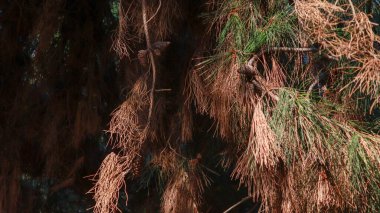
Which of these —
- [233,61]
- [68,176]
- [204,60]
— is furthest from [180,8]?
[68,176]

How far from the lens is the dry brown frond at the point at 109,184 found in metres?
1.69

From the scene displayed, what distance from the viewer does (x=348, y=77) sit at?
1.55m

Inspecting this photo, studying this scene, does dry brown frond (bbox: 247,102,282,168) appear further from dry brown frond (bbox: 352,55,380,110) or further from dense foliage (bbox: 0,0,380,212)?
dry brown frond (bbox: 352,55,380,110)

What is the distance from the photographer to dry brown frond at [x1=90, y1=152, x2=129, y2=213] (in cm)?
169

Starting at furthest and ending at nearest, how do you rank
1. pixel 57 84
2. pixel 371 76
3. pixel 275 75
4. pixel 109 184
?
pixel 57 84 < pixel 109 184 < pixel 275 75 < pixel 371 76

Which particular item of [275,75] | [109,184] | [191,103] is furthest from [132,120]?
[275,75]

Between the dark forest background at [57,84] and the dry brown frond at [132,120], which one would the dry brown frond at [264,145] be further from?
the dark forest background at [57,84]

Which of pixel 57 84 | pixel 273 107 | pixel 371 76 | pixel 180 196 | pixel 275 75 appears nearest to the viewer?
pixel 371 76

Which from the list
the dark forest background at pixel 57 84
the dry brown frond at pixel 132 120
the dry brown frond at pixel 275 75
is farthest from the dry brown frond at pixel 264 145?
the dark forest background at pixel 57 84

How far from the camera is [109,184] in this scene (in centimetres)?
172

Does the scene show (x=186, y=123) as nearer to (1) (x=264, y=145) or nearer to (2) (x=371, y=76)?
(1) (x=264, y=145)

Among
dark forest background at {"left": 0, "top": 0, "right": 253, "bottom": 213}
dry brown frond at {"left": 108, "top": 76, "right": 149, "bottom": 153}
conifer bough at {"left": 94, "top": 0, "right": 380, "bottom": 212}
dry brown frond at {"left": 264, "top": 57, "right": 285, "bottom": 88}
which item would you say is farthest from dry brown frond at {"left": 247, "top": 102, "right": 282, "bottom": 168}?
dark forest background at {"left": 0, "top": 0, "right": 253, "bottom": 213}

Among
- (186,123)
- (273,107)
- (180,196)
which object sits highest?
(273,107)

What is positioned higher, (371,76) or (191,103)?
(371,76)
